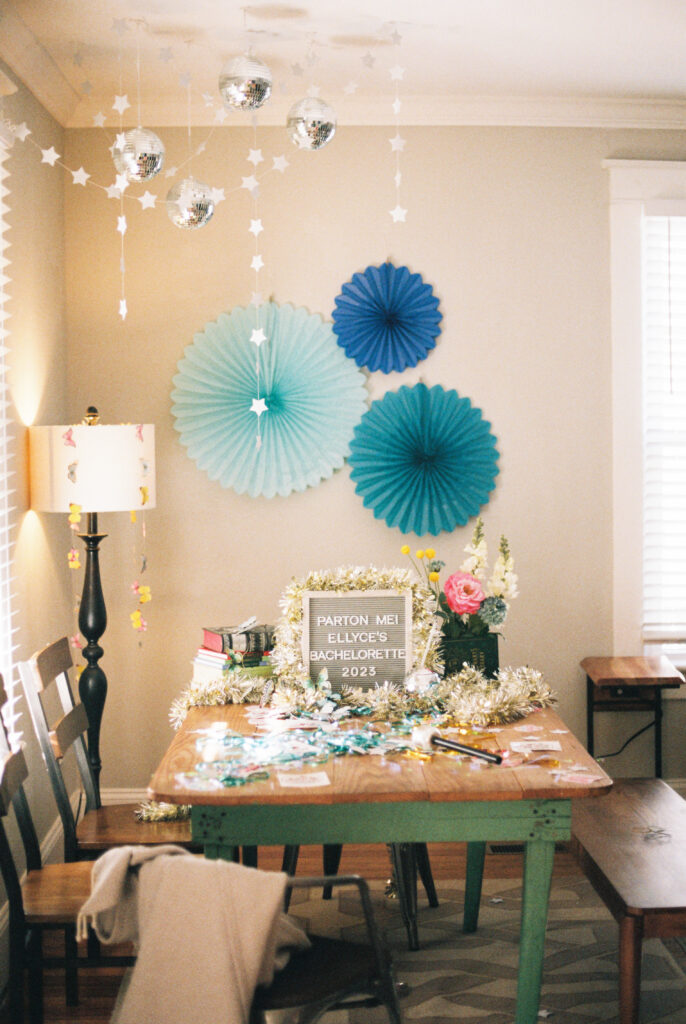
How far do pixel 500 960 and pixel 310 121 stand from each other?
2.38 meters

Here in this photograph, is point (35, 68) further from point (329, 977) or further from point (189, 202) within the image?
point (329, 977)

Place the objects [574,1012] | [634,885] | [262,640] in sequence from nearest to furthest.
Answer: [634,885], [574,1012], [262,640]

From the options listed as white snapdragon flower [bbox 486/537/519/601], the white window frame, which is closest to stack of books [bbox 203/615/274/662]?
white snapdragon flower [bbox 486/537/519/601]

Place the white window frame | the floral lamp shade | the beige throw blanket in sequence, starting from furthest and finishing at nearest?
the white window frame < the floral lamp shade < the beige throw blanket

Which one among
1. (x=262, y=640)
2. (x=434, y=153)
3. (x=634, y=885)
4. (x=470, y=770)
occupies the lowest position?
(x=634, y=885)

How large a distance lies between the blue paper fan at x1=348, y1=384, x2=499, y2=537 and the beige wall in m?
0.08

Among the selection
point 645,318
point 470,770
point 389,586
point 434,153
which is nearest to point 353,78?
point 434,153

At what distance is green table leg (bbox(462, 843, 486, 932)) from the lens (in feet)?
9.32

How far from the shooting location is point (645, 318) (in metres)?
3.85

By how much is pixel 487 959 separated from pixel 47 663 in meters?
1.51

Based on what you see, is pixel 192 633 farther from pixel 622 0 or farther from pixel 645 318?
pixel 622 0

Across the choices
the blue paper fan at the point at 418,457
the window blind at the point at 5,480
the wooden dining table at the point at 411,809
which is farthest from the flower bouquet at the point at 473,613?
the window blind at the point at 5,480

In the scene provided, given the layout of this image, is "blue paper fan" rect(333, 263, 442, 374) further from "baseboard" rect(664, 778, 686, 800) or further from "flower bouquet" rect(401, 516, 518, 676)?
"baseboard" rect(664, 778, 686, 800)

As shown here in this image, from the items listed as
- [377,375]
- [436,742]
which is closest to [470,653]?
[436,742]
